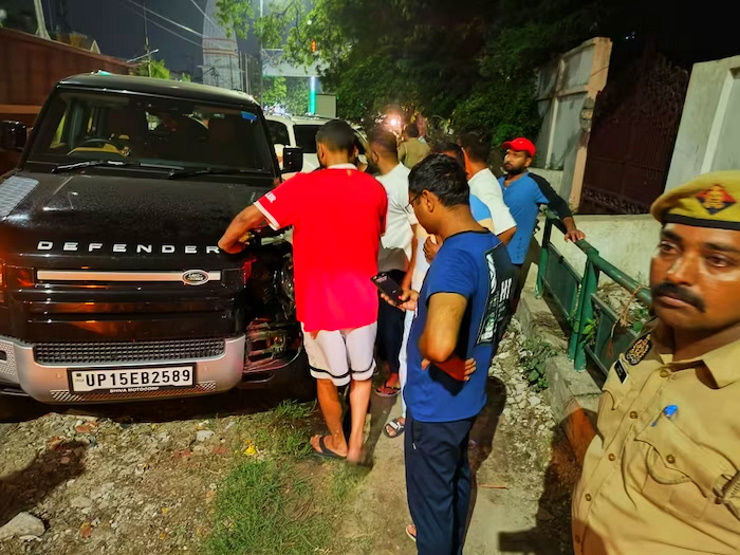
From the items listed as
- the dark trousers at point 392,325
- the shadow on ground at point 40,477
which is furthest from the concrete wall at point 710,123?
the shadow on ground at point 40,477

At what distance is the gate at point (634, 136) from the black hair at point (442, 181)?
5.98 m

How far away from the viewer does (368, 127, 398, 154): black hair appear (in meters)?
3.32

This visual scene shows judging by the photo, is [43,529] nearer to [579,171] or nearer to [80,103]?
[80,103]

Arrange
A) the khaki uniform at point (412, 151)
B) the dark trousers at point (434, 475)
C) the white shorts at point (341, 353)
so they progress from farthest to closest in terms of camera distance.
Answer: the khaki uniform at point (412, 151)
the white shorts at point (341, 353)
the dark trousers at point (434, 475)

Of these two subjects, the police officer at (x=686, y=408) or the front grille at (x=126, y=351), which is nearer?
the police officer at (x=686, y=408)

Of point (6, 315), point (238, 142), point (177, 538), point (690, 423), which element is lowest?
point (177, 538)

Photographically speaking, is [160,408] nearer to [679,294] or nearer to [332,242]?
[332,242]

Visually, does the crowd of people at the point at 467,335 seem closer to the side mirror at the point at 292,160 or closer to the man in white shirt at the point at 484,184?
the man in white shirt at the point at 484,184

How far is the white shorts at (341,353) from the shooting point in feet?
8.66

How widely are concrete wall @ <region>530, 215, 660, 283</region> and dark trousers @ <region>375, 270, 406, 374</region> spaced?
2.58 meters

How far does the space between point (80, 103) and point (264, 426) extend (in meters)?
2.73

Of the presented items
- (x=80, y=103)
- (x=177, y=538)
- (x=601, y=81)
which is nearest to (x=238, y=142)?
(x=80, y=103)

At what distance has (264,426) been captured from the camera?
3195 millimetres

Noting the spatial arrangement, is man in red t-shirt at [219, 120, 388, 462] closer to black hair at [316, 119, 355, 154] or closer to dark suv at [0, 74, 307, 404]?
black hair at [316, 119, 355, 154]
